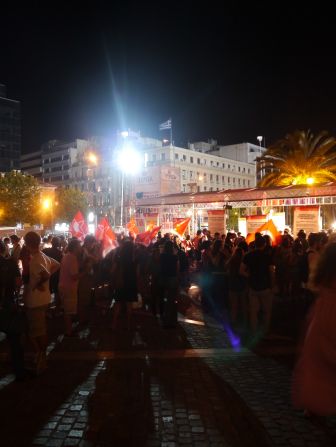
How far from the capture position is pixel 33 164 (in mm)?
120500

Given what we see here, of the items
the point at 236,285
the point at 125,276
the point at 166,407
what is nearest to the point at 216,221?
the point at 236,285

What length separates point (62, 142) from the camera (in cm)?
11588

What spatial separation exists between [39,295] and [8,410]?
181 cm

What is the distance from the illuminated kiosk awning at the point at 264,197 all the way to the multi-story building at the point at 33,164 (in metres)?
95.1

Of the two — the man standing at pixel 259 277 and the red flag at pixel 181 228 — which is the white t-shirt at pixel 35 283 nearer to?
the man standing at pixel 259 277

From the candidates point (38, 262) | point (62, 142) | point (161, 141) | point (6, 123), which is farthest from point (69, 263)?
point (62, 142)

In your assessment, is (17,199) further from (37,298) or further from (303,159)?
(37,298)

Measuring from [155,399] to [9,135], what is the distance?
9849 centimetres

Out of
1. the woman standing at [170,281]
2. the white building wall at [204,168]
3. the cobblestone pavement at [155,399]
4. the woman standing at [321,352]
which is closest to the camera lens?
the woman standing at [321,352]

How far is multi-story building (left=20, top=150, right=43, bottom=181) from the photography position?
11862 cm

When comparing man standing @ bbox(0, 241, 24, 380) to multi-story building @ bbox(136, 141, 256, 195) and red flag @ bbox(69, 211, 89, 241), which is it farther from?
multi-story building @ bbox(136, 141, 256, 195)

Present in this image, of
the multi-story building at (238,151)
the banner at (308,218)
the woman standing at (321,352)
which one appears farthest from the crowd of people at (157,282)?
the multi-story building at (238,151)

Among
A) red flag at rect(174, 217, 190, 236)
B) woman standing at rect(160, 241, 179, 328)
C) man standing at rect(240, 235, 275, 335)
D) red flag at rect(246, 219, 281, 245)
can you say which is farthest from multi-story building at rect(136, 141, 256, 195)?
man standing at rect(240, 235, 275, 335)

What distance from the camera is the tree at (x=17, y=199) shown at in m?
59.9
